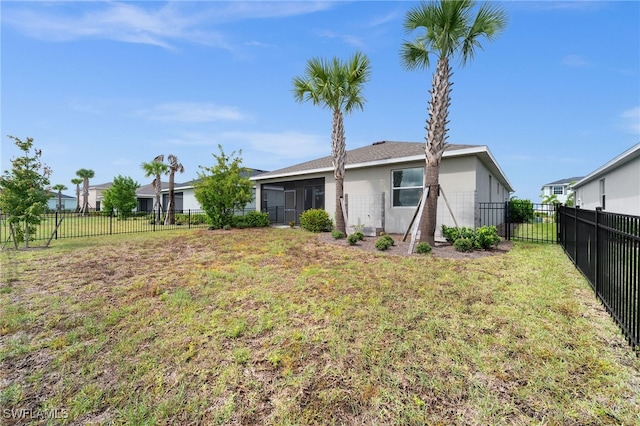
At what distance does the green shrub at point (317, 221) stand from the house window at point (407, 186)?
10.5 feet

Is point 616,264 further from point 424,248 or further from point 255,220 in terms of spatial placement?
point 255,220

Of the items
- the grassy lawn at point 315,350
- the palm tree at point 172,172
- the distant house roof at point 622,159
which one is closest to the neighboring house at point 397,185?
the distant house roof at point 622,159

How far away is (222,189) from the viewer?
14.1 m

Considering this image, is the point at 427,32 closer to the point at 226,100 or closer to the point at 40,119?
the point at 226,100

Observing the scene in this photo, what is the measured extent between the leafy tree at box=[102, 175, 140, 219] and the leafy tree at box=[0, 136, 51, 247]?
1822cm

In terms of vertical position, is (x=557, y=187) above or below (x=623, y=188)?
above

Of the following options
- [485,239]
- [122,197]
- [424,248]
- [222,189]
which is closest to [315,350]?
[424,248]

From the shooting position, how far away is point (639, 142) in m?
8.46

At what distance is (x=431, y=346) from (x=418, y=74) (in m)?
9.08

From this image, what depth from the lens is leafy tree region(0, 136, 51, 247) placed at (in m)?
8.32

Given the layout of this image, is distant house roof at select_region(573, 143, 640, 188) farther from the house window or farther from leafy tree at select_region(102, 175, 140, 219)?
leafy tree at select_region(102, 175, 140, 219)

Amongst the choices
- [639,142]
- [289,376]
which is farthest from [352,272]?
[639,142]

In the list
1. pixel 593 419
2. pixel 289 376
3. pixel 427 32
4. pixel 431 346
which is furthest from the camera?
pixel 427 32

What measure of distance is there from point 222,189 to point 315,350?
41.4ft
